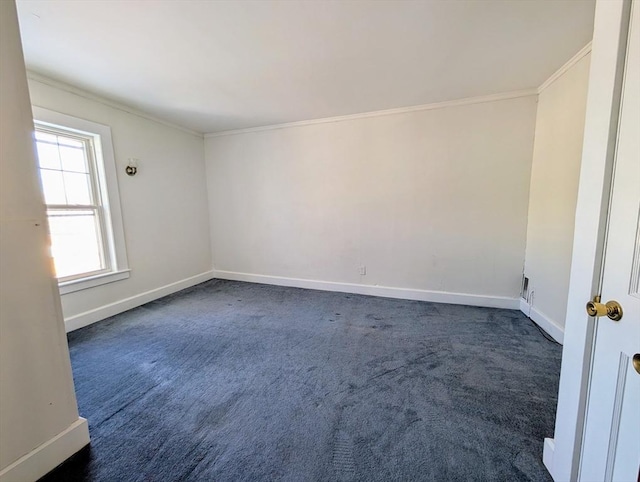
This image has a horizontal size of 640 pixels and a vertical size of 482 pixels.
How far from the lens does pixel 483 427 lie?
1.51 meters

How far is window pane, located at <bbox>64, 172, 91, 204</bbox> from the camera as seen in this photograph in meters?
2.77

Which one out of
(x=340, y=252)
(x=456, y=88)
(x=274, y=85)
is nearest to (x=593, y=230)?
(x=456, y=88)

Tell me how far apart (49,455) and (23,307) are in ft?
2.41

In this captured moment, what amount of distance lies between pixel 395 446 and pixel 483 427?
0.55m

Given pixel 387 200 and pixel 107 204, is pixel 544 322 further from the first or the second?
pixel 107 204

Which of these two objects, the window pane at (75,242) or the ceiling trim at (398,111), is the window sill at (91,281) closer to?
the window pane at (75,242)

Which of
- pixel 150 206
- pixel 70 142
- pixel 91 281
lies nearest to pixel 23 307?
pixel 91 281

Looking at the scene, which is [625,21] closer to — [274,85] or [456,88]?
[456,88]

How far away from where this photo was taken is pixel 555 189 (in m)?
2.46

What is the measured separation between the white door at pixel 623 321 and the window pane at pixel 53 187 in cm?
404

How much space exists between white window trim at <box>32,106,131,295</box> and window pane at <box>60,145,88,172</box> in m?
0.13

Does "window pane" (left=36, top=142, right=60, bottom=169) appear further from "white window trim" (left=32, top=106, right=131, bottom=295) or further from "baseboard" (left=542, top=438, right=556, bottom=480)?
"baseboard" (left=542, top=438, right=556, bottom=480)

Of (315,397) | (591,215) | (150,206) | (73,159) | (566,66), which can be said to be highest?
(566,66)

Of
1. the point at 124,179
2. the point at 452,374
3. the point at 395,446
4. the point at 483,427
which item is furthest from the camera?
the point at 124,179
